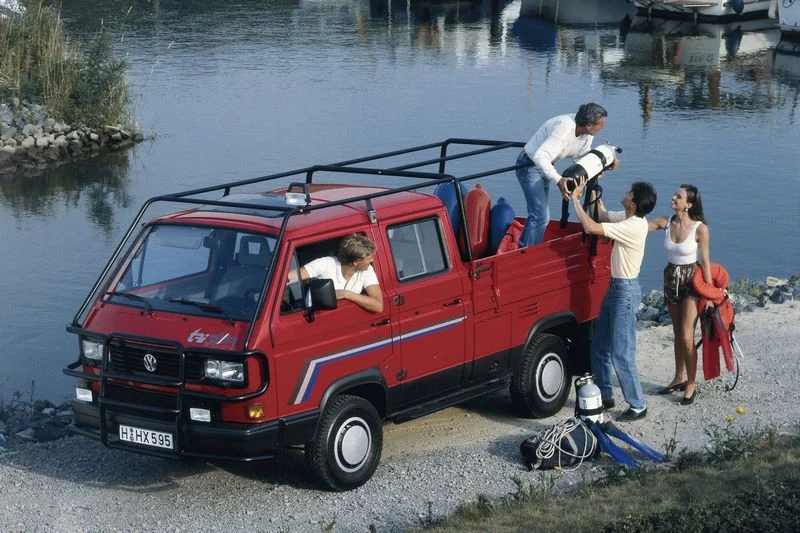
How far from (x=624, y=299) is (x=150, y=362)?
4.31m

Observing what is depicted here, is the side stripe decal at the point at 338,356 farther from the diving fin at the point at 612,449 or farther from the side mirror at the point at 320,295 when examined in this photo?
the diving fin at the point at 612,449

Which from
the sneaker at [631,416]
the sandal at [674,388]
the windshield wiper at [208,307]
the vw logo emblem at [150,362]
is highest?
the windshield wiper at [208,307]

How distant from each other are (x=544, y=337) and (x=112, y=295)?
3.85 metres

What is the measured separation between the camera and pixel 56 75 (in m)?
30.3

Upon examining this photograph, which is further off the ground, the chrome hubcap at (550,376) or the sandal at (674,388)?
the chrome hubcap at (550,376)

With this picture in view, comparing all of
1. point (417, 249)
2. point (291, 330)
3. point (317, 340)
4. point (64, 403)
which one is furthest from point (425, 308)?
point (64, 403)

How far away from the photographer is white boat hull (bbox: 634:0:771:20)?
5222cm

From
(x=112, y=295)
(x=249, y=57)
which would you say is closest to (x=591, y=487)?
(x=112, y=295)

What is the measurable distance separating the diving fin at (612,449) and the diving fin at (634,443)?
9 centimetres

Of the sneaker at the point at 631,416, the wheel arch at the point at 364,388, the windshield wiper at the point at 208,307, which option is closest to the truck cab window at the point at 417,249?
the wheel arch at the point at 364,388

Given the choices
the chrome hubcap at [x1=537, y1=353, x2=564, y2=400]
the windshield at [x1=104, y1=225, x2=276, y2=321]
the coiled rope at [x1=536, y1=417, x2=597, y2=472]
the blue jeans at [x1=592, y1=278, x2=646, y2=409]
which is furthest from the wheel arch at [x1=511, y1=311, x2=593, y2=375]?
the windshield at [x1=104, y1=225, x2=276, y2=321]

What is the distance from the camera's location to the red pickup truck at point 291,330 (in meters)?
9.05

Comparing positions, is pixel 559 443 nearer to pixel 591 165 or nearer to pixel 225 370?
pixel 591 165

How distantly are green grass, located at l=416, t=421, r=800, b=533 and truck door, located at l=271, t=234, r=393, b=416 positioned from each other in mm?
1311
